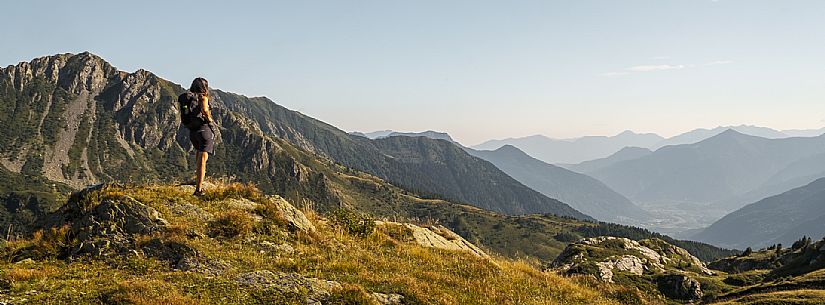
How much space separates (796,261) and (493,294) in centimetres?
7194

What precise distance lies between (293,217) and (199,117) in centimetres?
479

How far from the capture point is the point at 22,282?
9336 millimetres

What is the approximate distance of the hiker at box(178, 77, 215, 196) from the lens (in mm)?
15312

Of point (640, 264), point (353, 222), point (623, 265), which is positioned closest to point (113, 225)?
point (353, 222)

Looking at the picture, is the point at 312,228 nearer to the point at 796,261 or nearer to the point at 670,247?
the point at 796,261

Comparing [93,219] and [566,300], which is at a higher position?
[93,219]

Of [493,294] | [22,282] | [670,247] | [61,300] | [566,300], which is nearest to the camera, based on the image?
[61,300]

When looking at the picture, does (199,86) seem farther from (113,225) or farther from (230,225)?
(113,225)

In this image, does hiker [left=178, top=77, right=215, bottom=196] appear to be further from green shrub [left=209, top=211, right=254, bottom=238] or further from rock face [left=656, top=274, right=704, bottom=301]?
rock face [left=656, top=274, right=704, bottom=301]

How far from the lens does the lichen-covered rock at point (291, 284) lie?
1028 cm

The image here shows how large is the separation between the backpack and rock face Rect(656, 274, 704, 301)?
→ 7385 centimetres

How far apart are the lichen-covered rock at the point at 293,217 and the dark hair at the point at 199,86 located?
468cm

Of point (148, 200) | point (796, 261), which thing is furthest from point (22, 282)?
point (796, 261)

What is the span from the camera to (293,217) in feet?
54.7
